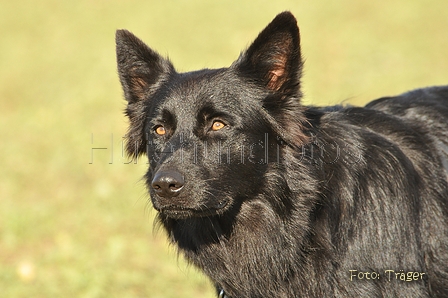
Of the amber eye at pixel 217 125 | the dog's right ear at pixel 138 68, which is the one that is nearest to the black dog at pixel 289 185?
the amber eye at pixel 217 125

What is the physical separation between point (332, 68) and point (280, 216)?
1592 cm

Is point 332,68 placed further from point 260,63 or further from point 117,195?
point 260,63

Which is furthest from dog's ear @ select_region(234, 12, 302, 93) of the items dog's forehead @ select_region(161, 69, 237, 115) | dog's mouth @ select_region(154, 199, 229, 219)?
dog's mouth @ select_region(154, 199, 229, 219)

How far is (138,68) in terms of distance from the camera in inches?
206

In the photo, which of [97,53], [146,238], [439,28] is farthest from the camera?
[97,53]

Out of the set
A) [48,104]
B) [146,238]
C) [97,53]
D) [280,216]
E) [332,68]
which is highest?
[97,53]

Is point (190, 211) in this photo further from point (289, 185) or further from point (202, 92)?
point (202, 92)

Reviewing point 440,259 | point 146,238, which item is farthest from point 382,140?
point 146,238

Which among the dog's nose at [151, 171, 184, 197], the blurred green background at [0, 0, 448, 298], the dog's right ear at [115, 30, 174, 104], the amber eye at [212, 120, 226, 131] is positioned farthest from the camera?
the blurred green background at [0, 0, 448, 298]

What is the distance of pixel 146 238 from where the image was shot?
838 centimetres

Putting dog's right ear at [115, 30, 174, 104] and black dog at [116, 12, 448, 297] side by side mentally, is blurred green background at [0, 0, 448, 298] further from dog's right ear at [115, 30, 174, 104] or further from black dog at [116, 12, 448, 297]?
black dog at [116, 12, 448, 297]

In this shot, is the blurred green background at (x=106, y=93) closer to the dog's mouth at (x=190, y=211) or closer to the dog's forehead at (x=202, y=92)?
the dog's forehead at (x=202, y=92)

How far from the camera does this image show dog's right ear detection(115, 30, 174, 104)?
16.8 feet

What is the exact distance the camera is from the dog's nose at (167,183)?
4180 mm
